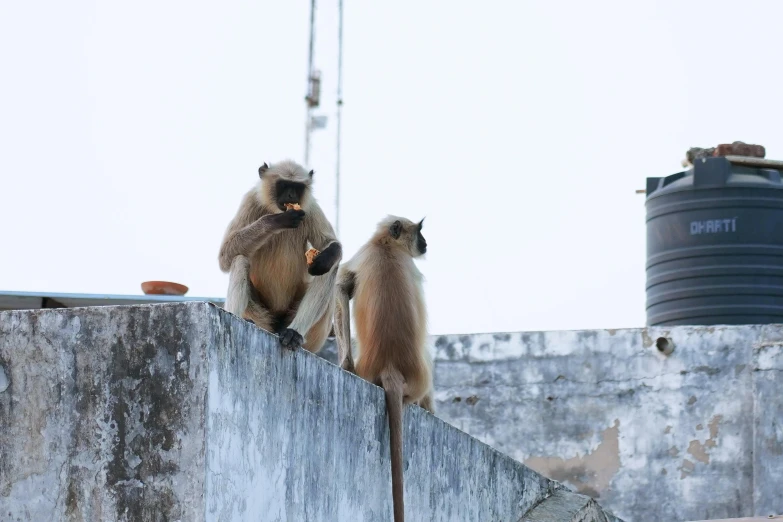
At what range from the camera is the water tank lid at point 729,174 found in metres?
10.9

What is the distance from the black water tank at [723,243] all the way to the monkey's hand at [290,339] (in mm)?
7280

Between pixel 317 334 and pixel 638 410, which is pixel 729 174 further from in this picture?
pixel 317 334

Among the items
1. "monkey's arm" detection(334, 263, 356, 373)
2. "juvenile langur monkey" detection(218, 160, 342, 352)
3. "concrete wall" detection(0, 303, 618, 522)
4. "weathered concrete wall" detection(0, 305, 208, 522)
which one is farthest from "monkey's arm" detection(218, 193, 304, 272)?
"weathered concrete wall" detection(0, 305, 208, 522)

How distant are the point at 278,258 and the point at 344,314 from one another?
2.47ft

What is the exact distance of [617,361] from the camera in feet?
32.1

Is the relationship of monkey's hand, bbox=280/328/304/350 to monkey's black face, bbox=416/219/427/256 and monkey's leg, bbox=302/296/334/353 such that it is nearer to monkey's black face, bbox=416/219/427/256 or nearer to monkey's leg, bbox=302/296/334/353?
monkey's leg, bbox=302/296/334/353

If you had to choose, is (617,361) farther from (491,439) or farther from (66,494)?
(66,494)

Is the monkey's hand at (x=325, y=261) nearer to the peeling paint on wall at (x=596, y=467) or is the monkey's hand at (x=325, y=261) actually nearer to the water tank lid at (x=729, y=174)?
the peeling paint on wall at (x=596, y=467)

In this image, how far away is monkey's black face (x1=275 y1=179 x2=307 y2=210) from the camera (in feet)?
18.4

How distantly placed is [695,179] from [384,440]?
21.8ft

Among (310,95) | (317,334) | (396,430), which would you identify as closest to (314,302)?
(317,334)

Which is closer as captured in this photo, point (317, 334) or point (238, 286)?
point (238, 286)

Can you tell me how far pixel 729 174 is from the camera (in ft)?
35.9

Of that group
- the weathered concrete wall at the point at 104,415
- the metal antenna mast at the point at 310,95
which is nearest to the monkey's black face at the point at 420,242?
the weathered concrete wall at the point at 104,415
